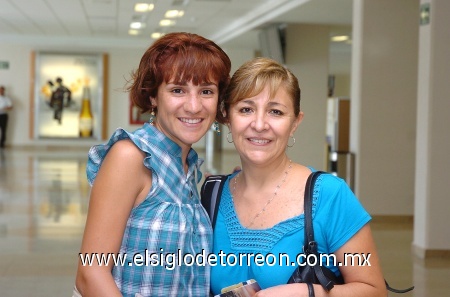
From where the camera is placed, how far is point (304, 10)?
14.8 metres

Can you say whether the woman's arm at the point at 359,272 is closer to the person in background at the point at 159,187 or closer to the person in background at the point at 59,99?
the person in background at the point at 159,187

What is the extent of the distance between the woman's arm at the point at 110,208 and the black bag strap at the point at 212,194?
31cm

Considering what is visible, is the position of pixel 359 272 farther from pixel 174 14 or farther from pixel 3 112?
pixel 3 112

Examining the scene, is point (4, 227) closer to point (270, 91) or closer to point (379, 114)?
point (379, 114)

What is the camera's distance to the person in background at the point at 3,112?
27627mm

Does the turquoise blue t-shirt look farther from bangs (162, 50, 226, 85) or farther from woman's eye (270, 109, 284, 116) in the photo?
bangs (162, 50, 226, 85)

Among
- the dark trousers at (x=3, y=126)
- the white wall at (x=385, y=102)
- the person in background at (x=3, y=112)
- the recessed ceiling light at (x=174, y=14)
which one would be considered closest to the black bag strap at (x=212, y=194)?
the white wall at (x=385, y=102)

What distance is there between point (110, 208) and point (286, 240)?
553mm

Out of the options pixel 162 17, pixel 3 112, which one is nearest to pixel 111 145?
pixel 162 17

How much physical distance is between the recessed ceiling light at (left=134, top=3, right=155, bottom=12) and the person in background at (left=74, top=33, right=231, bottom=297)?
14.5 meters

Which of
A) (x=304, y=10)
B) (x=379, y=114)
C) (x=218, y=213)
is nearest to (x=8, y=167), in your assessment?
(x=304, y=10)

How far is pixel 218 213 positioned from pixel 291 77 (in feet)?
1.70

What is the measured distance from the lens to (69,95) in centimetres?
2977

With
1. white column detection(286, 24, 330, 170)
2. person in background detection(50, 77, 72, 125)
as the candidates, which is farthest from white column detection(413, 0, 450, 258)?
person in background detection(50, 77, 72, 125)
